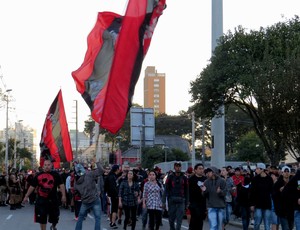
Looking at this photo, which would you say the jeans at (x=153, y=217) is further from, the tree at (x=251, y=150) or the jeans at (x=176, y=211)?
the tree at (x=251, y=150)

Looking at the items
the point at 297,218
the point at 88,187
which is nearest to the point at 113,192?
the point at 88,187

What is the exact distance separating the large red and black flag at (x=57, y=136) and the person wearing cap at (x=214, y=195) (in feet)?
29.0

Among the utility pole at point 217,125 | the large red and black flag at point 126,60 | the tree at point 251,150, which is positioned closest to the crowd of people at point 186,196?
the large red and black flag at point 126,60

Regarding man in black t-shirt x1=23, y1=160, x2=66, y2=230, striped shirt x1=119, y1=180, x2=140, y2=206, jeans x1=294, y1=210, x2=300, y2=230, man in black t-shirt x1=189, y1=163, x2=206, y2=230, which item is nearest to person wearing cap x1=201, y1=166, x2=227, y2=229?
man in black t-shirt x1=189, y1=163, x2=206, y2=230

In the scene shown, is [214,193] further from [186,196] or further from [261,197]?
[261,197]

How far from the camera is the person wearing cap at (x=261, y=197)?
1592 cm

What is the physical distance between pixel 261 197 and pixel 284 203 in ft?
7.63

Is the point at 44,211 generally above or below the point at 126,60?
below

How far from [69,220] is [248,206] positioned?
7856 mm

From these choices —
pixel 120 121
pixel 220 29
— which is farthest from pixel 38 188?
pixel 220 29

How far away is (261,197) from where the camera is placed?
1595 centimetres

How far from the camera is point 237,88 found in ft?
95.9

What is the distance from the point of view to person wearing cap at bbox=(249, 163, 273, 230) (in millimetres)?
15922

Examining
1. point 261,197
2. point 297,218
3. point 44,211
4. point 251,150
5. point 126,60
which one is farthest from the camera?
point 251,150
